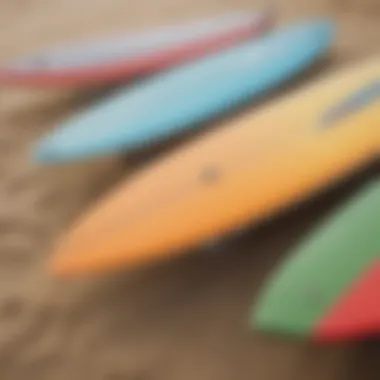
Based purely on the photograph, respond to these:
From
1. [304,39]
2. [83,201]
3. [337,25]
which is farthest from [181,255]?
[337,25]

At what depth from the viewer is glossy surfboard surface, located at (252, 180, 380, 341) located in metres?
0.89

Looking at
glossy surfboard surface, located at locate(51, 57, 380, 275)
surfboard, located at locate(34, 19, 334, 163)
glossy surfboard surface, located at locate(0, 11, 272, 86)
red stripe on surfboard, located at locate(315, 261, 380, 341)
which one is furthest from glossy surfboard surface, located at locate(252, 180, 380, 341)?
glossy surfboard surface, located at locate(0, 11, 272, 86)

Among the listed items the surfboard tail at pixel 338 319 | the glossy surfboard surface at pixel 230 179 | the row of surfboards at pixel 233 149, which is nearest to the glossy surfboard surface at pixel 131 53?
the row of surfboards at pixel 233 149

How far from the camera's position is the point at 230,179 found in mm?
1146

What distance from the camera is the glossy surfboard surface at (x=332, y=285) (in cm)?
89

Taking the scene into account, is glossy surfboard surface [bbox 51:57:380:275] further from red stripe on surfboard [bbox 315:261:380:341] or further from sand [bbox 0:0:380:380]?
red stripe on surfboard [bbox 315:261:380:341]

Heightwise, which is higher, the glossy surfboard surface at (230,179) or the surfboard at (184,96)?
the surfboard at (184,96)

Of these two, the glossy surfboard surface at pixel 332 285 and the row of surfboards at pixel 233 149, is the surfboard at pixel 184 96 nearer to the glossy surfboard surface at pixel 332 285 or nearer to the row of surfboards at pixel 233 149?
the row of surfboards at pixel 233 149

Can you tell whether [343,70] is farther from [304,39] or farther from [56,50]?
[56,50]

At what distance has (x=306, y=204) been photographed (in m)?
1.17

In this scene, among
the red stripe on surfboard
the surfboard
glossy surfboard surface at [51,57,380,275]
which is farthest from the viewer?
the surfboard

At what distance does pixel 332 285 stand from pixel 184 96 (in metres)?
0.51

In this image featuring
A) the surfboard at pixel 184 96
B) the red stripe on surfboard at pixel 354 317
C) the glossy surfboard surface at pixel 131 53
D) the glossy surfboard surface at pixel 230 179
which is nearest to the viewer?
the red stripe on surfboard at pixel 354 317

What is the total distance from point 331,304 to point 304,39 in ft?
2.26
